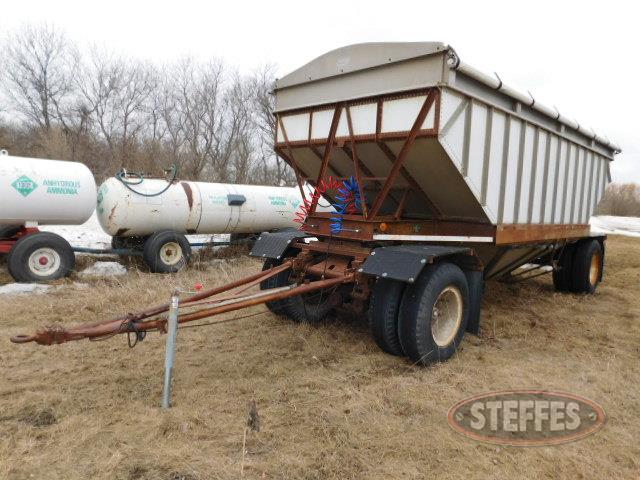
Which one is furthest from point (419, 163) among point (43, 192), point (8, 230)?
point (8, 230)

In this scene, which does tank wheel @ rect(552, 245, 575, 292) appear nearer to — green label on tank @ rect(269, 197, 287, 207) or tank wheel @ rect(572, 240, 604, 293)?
tank wheel @ rect(572, 240, 604, 293)

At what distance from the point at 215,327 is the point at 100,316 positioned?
5.32ft

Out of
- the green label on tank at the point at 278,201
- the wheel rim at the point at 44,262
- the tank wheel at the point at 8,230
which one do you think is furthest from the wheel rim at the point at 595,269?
the tank wheel at the point at 8,230

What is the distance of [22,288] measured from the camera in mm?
7195

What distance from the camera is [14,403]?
333cm

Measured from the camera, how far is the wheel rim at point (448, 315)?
4.65 meters

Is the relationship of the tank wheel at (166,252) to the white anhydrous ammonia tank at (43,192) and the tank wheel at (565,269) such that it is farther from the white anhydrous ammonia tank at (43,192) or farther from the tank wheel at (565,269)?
the tank wheel at (565,269)

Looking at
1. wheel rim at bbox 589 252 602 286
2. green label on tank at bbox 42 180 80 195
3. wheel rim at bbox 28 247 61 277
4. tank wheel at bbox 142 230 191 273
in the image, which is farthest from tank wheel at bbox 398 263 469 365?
green label on tank at bbox 42 180 80 195

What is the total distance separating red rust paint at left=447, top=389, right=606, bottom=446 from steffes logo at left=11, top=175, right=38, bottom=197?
7.47m

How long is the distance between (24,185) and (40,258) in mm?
1236

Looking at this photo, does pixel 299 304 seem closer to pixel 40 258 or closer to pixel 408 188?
pixel 408 188

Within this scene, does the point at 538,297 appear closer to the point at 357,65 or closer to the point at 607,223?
the point at 357,65

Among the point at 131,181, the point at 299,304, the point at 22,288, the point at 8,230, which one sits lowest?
the point at 22,288

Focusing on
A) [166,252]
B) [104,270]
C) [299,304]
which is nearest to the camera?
[299,304]
